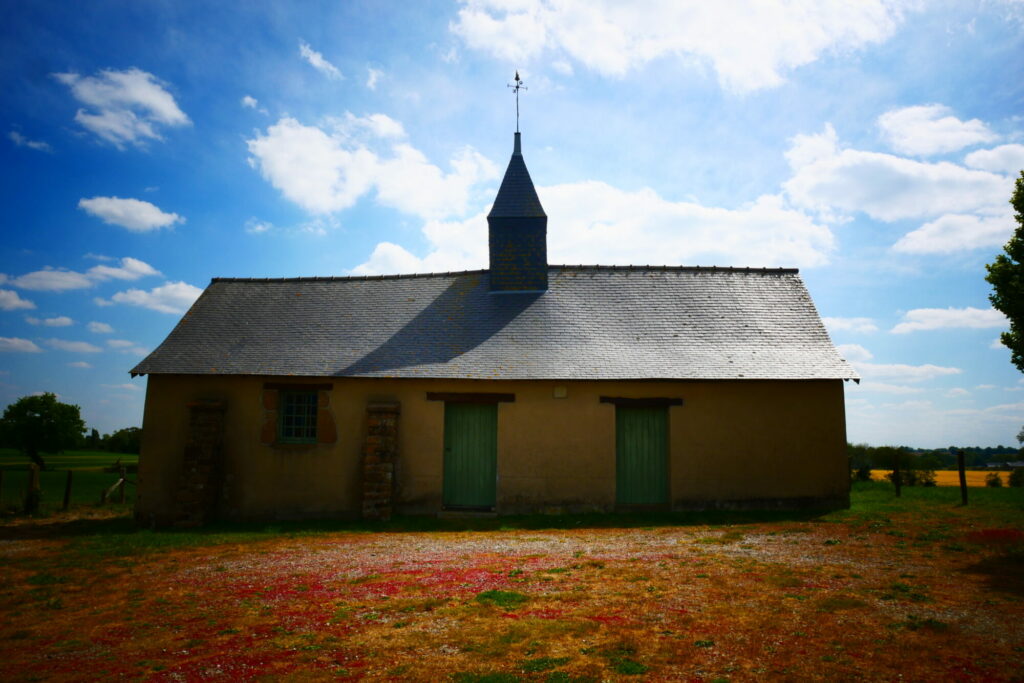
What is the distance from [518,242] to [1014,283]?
12.6 m

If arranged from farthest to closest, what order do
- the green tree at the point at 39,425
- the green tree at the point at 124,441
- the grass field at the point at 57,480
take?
the green tree at the point at 124,441, the green tree at the point at 39,425, the grass field at the point at 57,480

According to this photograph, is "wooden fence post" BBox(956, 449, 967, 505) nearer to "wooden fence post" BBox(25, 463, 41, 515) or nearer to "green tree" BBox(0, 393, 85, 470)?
"wooden fence post" BBox(25, 463, 41, 515)

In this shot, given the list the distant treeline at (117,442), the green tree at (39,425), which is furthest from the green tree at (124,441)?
the green tree at (39,425)

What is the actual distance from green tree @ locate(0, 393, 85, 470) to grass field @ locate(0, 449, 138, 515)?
2.92 ft

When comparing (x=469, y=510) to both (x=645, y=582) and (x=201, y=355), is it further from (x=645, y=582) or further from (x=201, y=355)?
(x=201, y=355)

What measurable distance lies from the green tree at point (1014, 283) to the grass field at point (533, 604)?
4.82 m

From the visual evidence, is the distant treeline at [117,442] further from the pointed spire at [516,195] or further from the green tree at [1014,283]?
the green tree at [1014,283]

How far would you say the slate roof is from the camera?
47.8 ft

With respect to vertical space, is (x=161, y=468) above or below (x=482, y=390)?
below

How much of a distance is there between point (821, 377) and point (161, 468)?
16991 mm

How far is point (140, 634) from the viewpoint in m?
6.28

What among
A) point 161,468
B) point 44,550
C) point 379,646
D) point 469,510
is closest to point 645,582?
point 379,646

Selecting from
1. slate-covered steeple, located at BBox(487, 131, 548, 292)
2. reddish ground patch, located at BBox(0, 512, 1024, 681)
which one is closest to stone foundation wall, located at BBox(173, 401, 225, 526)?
reddish ground patch, located at BBox(0, 512, 1024, 681)

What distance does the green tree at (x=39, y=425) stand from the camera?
3094 centimetres
